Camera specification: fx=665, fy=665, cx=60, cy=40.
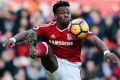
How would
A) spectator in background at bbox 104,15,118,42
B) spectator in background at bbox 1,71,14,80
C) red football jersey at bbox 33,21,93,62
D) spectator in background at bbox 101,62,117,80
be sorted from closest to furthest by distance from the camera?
red football jersey at bbox 33,21,93,62, spectator in background at bbox 1,71,14,80, spectator in background at bbox 101,62,117,80, spectator in background at bbox 104,15,118,42

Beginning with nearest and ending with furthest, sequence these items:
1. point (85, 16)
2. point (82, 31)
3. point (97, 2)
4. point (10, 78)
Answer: point (82, 31) → point (10, 78) → point (85, 16) → point (97, 2)

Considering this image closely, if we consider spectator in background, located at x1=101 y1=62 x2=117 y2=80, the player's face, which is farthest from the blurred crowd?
the player's face

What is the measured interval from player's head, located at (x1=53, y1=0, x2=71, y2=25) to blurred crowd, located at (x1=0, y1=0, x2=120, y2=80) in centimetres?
353

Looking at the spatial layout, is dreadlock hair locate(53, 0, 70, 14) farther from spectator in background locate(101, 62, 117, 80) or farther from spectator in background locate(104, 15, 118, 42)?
spectator in background locate(104, 15, 118, 42)

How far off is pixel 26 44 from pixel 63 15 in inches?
181

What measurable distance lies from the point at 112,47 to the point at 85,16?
1.17m

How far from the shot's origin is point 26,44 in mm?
16031

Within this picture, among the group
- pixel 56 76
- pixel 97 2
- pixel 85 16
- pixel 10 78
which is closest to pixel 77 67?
pixel 56 76

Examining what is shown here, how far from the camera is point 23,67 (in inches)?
643

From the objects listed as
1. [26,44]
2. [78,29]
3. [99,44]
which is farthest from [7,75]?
[99,44]

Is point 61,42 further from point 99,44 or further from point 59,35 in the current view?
point 99,44

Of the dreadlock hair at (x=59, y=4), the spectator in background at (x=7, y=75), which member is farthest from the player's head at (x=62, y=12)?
the spectator in background at (x=7, y=75)

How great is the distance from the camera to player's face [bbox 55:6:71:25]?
11.5 m

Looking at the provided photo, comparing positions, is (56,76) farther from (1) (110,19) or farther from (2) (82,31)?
(1) (110,19)
